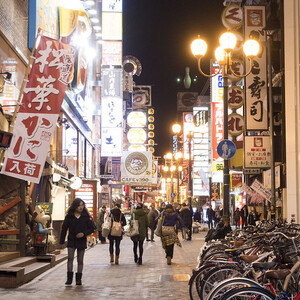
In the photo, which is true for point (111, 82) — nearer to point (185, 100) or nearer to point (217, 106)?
point (217, 106)

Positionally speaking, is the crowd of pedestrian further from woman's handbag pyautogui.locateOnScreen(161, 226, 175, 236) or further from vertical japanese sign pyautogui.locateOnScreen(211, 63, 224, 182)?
vertical japanese sign pyautogui.locateOnScreen(211, 63, 224, 182)

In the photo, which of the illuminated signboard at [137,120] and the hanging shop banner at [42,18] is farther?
the illuminated signboard at [137,120]

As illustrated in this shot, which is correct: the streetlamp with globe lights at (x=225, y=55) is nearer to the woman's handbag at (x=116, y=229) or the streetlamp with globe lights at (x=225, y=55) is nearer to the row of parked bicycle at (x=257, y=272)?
the woman's handbag at (x=116, y=229)

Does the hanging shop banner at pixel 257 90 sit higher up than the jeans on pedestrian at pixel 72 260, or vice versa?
the hanging shop banner at pixel 257 90

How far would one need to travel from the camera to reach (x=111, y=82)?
40562mm

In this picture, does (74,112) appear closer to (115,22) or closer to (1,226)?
(115,22)

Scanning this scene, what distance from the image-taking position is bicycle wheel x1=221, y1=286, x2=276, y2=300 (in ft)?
21.0

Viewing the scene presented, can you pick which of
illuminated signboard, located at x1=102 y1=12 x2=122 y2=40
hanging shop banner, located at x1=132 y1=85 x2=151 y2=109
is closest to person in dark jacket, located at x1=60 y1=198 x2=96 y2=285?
illuminated signboard, located at x1=102 y1=12 x2=122 y2=40

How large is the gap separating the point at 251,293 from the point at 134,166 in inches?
1400

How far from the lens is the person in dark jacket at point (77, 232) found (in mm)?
13336

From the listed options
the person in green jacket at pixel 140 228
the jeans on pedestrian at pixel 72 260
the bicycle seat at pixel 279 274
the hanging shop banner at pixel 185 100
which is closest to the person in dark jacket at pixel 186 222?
the person in green jacket at pixel 140 228

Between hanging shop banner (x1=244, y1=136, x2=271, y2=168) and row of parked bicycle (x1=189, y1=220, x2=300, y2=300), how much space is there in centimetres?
1761

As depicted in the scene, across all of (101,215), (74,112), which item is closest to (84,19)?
(74,112)

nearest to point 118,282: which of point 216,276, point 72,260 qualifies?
point 72,260
